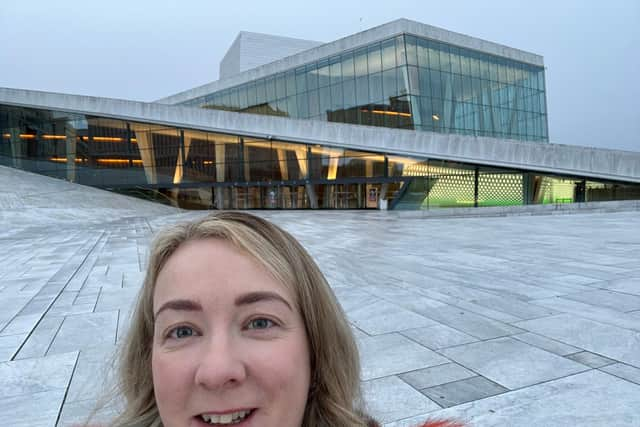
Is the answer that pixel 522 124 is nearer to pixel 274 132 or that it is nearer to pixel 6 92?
pixel 274 132

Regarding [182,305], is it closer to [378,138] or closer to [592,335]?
[592,335]

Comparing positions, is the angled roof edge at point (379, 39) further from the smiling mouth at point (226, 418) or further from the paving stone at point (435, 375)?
the smiling mouth at point (226, 418)

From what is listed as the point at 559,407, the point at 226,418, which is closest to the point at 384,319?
the point at 559,407

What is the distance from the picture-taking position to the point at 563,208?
21422 mm

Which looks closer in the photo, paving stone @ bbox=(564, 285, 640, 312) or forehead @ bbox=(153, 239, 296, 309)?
forehead @ bbox=(153, 239, 296, 309)

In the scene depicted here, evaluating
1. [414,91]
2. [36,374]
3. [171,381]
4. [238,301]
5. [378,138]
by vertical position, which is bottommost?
[36,374]

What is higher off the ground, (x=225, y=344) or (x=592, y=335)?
(x=225, y=344)

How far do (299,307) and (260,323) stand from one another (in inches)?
6.7

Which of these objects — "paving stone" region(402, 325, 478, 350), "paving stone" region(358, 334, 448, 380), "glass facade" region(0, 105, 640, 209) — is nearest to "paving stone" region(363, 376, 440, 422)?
"paving stone" region(358, 334, 448, 380)

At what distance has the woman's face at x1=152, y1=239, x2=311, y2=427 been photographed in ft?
3.51

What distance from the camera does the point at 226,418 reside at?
1074mm

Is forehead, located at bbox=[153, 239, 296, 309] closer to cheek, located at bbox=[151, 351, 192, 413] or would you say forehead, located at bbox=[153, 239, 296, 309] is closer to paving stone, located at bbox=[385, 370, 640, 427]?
cheek, located at bbox=[151, 351, 192, 413]

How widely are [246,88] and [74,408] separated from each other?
42081mm

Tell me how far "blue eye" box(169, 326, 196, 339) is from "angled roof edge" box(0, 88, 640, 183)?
2420 centimetres
